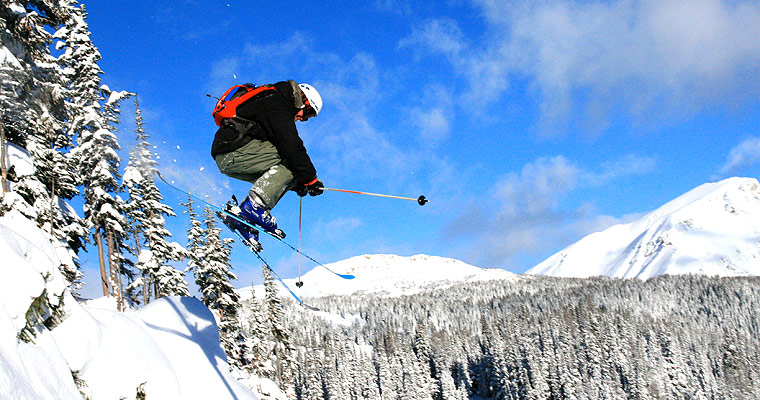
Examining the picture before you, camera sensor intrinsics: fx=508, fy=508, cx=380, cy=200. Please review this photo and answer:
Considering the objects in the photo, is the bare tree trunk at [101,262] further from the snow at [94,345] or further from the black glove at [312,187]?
the black glove at [312,187]

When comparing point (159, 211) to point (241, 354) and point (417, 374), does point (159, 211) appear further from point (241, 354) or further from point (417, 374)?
point (417, 374)

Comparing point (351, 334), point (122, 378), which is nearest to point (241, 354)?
point (122, 378)

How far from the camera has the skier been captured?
7.57 metres

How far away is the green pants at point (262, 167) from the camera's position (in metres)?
7.94

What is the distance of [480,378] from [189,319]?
9816 cm

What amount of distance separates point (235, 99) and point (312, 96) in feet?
3.81

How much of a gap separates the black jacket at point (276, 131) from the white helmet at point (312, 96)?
0.74 ft

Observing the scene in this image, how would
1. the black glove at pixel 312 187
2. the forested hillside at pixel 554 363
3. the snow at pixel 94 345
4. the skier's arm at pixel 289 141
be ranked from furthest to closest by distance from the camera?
the forested hillside at pixel 554 363, the black glove at pixel 312 187, the skier's arm at pixel 289 141, the snow at pixel 94 345

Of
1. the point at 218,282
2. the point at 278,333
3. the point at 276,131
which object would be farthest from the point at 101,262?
the point at 276,131

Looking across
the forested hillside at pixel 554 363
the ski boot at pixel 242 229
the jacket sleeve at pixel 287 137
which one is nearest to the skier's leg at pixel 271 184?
the jacket sleeve at pixel 287 137

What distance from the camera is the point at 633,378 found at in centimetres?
7600

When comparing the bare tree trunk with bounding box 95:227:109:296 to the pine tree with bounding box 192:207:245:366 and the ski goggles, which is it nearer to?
the pine tree with bounding box 192:207:245:366

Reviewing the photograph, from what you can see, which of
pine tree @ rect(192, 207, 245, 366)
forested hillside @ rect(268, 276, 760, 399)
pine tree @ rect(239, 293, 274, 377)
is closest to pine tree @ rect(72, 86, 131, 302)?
pine tree @ rect(192, 207, 245, 366)

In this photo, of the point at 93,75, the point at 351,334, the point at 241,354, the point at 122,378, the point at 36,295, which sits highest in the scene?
the point at 351,334
